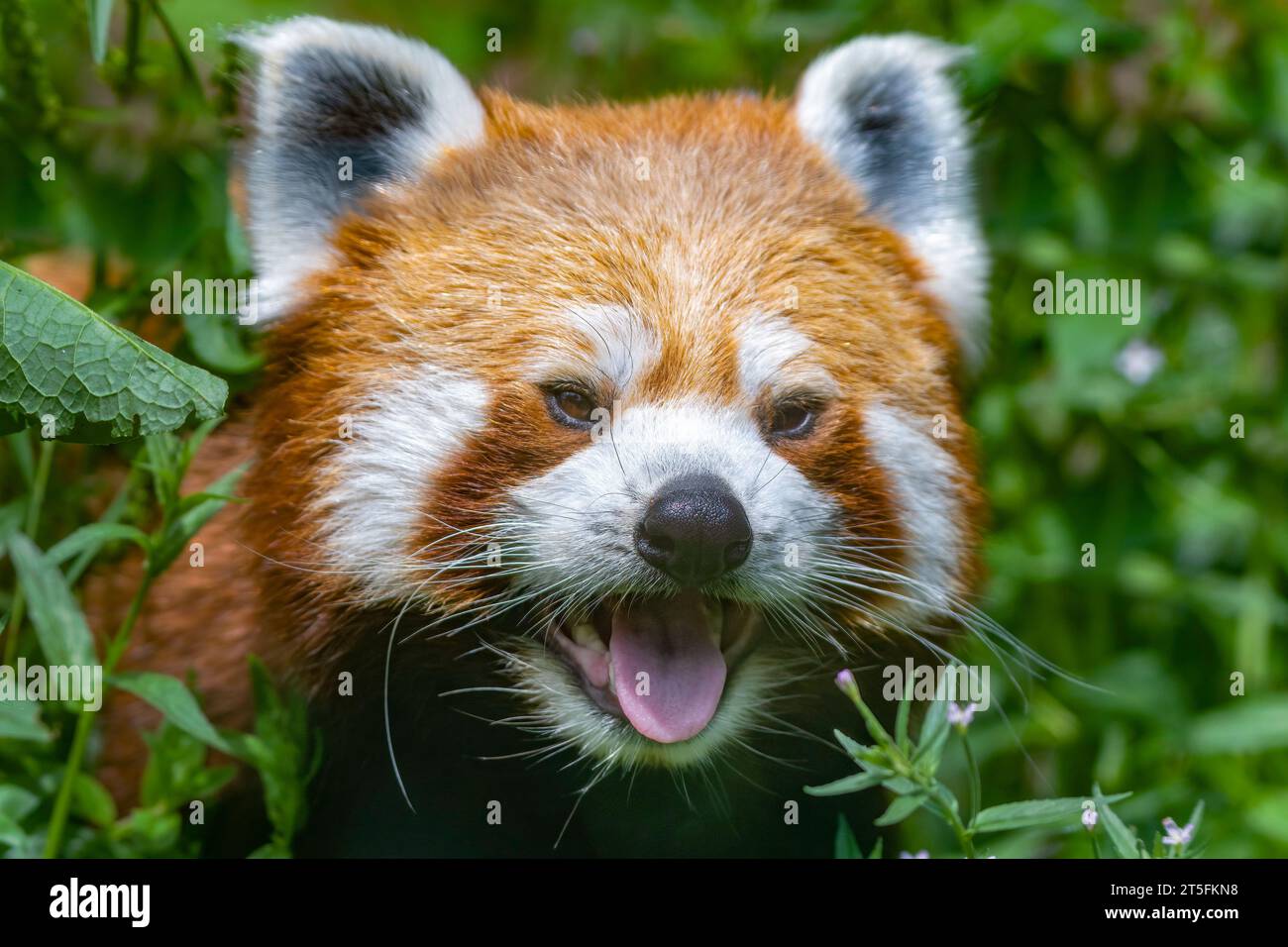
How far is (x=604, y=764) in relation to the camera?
2.57 meters

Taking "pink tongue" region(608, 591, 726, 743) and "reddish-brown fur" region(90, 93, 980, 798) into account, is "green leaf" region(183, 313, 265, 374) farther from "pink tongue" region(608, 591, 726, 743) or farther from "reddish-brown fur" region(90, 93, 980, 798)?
"pink tongue" region(608, 591, 726, 743)

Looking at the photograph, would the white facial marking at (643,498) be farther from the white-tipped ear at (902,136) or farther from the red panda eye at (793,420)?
the white-tipped ear at (902,136)

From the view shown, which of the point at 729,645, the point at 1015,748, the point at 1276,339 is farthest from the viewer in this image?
the point at 1276,339

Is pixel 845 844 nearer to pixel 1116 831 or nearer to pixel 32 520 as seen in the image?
pixel 1116 831

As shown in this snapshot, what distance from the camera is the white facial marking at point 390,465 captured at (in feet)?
8.22

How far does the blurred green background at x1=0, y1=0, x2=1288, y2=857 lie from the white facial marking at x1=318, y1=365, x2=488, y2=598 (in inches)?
61.7

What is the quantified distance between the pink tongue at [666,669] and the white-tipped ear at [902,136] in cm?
92

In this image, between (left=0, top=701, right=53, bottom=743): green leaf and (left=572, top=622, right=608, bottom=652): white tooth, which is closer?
(left=0, top=701, right=53, bottom=743): green leaf

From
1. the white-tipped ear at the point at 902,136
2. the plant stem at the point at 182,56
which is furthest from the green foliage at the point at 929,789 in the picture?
the plant stem at the point at 182,56

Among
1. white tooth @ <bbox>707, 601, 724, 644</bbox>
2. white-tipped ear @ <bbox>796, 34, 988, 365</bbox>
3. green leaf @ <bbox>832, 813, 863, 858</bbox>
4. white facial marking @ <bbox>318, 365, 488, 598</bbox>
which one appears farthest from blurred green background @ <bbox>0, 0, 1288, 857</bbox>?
white facial marking @ <bbox>318, 365, 488, 598</bbox>

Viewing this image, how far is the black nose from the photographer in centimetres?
228
